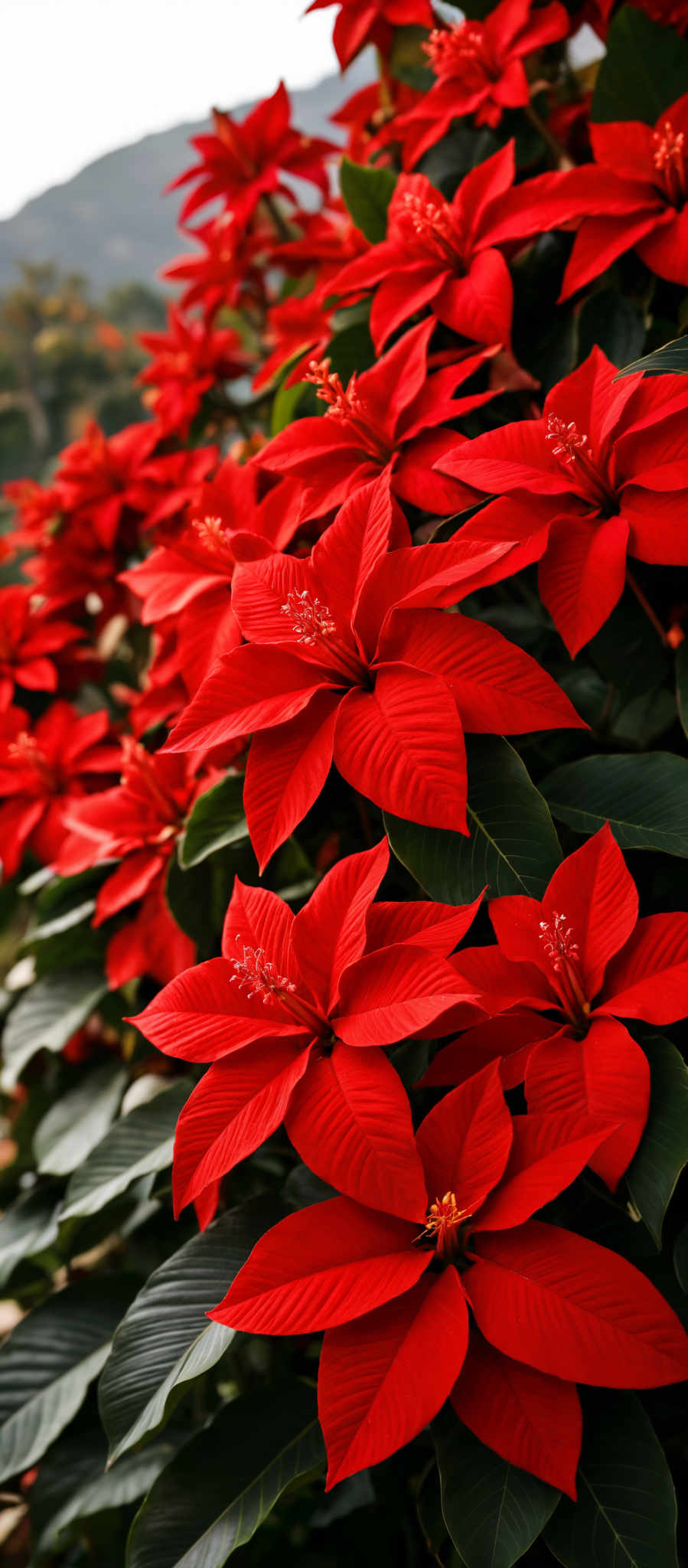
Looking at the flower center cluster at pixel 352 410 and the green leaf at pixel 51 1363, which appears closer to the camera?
the flower center cluster at pixel 352 410

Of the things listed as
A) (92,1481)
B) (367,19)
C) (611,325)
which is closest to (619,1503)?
(92,1481)

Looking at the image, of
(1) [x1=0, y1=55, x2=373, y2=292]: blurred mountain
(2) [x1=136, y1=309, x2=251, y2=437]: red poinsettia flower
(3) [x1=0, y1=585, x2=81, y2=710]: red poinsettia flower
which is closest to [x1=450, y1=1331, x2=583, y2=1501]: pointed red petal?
(3) [x1=0, y1=585, x2=81, y2=710]: red poinsettia flower

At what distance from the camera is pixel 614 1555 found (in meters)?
0.41

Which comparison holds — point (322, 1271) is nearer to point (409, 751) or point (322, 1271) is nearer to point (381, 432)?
point (409, 751)

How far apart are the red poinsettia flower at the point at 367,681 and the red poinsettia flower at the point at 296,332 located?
0.97ft

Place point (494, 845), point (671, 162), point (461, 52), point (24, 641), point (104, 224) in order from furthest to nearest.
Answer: point (104, 224), point (24, 641), point (461, 52), point (671, 162), point (494, 845)

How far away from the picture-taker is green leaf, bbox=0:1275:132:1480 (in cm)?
68

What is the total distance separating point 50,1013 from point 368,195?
666 millimetres

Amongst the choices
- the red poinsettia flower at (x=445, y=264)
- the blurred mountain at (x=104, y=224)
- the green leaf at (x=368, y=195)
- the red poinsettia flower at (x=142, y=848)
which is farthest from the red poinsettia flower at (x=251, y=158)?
the blurred mountain at (x=104, y=224)

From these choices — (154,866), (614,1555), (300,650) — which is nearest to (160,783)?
(154,866)

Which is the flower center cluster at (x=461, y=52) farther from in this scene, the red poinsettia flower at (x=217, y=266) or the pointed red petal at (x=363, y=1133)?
the pointed red petal at (x=363, y=1133)

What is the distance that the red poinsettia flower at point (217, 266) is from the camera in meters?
1.04

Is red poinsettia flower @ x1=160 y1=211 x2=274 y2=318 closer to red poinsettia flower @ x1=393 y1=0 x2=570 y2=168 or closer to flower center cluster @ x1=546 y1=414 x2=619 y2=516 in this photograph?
red poinsettia flower @ x1=393 y1=0 x2=570 y2=168

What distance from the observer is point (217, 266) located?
42.0 inches
